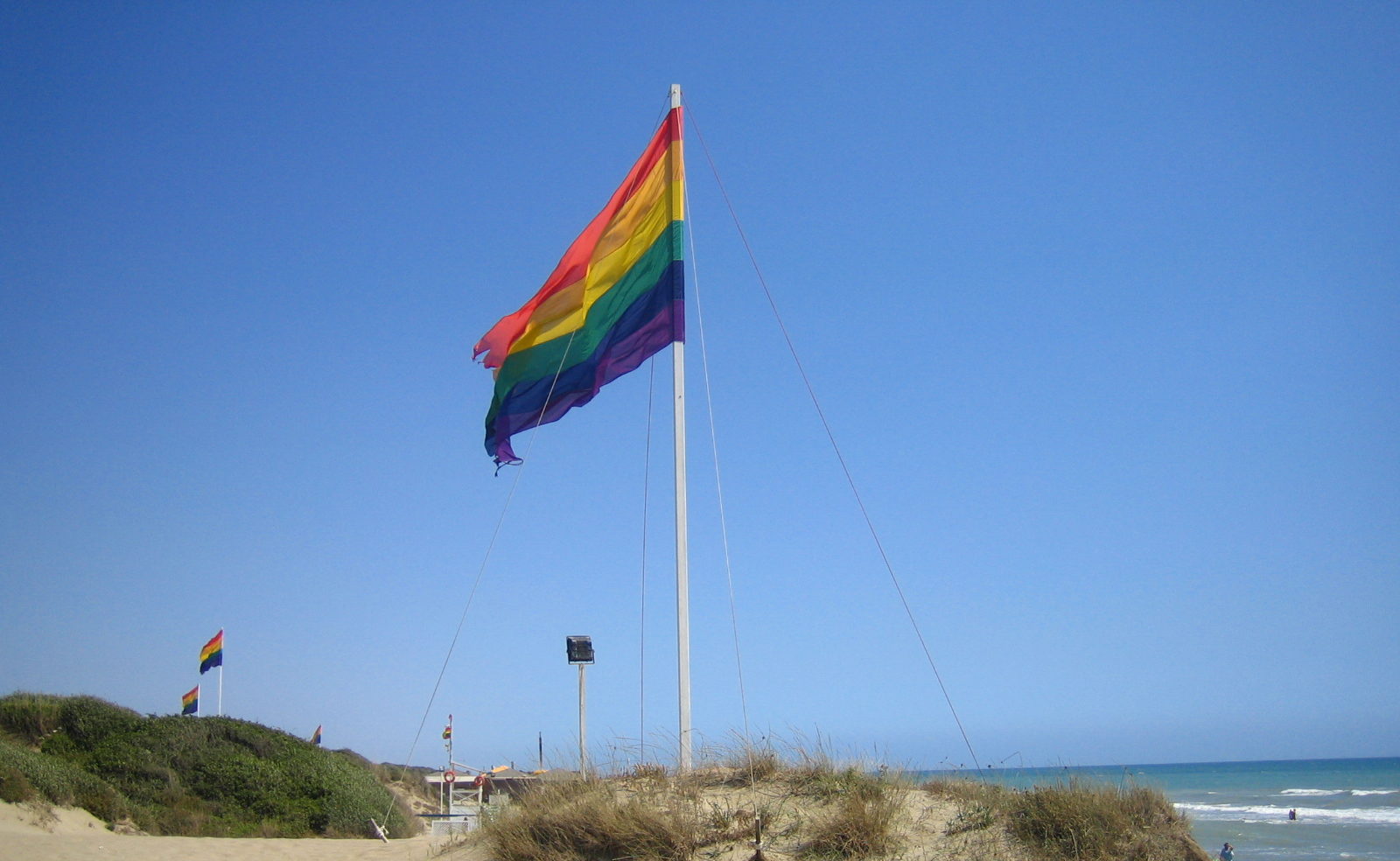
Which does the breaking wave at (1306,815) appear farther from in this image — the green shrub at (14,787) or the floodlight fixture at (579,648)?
the green shrub at (14,787)

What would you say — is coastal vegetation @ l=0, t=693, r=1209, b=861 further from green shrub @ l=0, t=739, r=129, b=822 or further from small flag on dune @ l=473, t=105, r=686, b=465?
green shrub @ l=0, t=739, r=129, b=822

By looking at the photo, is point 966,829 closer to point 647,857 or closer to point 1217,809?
point 647,857

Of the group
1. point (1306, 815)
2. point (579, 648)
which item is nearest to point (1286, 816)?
point (1306, 815)

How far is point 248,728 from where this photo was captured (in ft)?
72.7

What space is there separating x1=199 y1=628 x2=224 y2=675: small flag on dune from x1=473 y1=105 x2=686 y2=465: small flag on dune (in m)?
20.4

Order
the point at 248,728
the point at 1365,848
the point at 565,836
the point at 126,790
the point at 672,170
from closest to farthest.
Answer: the point at 565,836 → the point at 672,170 → the point at 126,790 → the point at 248,728 → the point at 1365,848

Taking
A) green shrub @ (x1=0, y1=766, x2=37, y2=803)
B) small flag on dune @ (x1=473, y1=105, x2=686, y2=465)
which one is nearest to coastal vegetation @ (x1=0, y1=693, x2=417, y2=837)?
green shrub @ (x1=0, y1=766, x2=37, y2=803)

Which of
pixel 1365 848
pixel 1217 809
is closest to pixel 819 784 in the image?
pixel 1365 848

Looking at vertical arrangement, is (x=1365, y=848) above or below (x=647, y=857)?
below

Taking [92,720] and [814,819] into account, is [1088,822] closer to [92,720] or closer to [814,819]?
[814,819]

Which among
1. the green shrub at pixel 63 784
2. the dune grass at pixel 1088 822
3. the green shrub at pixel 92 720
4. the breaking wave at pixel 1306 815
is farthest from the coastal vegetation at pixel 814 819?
the breaking wave at pixel 1306 815

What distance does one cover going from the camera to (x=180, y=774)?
19.2m

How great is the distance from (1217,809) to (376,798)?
49.0 meters

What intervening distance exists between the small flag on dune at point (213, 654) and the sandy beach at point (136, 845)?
42.9 feet
